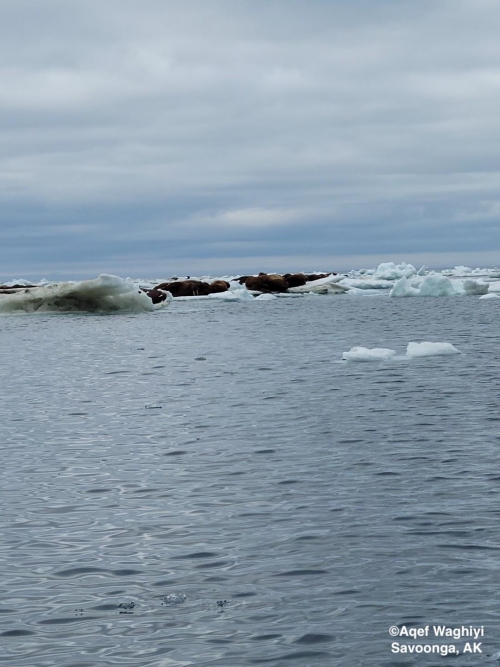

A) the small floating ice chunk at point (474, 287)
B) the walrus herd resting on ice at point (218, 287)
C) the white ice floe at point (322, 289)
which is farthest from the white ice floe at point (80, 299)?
the white ice floe at point (322, 289)

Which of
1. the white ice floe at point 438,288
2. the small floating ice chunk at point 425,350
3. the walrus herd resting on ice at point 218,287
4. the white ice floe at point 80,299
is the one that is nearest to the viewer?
the small floating ice chunk at point 425,350

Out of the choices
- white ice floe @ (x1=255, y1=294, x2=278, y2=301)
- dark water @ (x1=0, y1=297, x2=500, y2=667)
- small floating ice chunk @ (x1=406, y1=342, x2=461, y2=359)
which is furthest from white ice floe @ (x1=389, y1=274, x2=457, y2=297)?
dark water @ (x1=0, y1=297, x2=500, y2=667)

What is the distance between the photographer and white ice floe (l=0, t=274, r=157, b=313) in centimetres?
4081

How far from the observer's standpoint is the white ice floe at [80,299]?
134 ft

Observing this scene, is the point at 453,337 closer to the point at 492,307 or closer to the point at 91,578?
the point at 492,307

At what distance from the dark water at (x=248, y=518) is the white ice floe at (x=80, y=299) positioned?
2386 cm

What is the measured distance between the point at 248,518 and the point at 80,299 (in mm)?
34915

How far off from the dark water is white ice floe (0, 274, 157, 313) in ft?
78.3

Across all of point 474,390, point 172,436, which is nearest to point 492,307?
point 474,390

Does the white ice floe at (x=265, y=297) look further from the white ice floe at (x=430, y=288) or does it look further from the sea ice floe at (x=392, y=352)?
the sea ice floe at (x=392, y=352)

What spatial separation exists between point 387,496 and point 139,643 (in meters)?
3.44

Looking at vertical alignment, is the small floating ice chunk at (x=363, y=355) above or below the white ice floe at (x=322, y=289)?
below

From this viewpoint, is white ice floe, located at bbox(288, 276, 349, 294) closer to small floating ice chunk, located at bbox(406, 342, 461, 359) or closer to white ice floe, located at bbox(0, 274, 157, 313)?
white ice floe, located at bbox(0, 274, 157, 313)

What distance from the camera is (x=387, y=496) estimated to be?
26.4 feet
